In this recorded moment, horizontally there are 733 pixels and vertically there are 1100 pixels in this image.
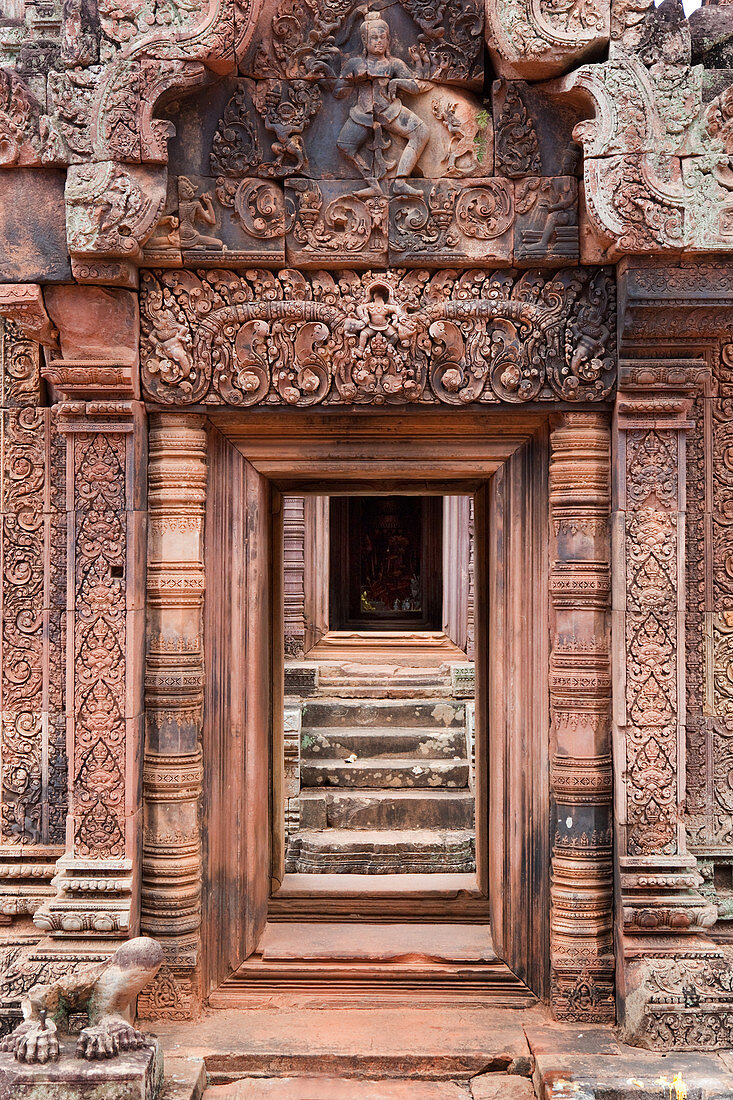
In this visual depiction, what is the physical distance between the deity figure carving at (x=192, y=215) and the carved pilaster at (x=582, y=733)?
1.79 m

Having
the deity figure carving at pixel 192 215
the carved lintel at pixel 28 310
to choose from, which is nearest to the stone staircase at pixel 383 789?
the carved lintel at pixel 28 310

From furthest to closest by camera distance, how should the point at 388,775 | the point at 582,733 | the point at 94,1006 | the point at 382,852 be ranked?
the point at 388,775 < the point at 382,852 < the point at 582,733 < the point at 94,1006

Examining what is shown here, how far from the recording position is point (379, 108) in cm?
432

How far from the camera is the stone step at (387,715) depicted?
10227 millimetres

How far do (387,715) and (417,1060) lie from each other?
19.7 feet

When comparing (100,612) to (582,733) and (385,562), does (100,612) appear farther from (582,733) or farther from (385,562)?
(385,562)

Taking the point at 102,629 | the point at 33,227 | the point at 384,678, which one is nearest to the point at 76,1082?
the point at 102,629

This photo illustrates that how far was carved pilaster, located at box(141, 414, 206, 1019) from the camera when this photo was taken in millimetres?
4539

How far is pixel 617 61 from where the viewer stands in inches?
160

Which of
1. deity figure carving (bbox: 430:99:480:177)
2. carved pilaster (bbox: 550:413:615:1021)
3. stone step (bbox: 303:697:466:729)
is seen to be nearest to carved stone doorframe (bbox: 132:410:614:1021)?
carved pilaster (bbox: 550:413:615:1021)

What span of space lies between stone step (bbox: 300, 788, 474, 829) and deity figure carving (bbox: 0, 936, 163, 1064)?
4858mm

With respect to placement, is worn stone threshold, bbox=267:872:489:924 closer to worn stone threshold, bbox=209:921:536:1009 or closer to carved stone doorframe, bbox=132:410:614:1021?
worn stone threshold, bbox=209:921:536:1009

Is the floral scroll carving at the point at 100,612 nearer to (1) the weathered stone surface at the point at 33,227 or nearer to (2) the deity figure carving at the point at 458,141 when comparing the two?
Result: (1) the weathered stone surface at the point at 33,227

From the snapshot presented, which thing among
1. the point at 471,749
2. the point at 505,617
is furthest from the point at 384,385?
the point at 471,749
